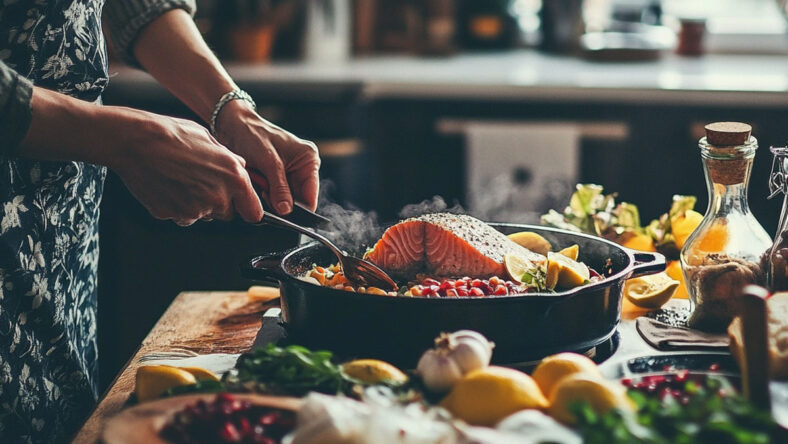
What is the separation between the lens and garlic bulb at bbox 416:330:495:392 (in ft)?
3.30

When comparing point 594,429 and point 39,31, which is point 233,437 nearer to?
point 594,429

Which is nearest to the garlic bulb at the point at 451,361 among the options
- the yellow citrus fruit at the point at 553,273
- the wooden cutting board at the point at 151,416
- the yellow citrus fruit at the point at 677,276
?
the wooden cutting board at the point at 151,416

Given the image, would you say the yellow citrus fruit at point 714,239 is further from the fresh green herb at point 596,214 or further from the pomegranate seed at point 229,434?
the pomegranate seed at point 229,434

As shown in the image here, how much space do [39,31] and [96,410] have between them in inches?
21.8

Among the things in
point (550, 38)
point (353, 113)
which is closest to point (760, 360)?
point (353, 113)

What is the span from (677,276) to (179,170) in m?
0.87

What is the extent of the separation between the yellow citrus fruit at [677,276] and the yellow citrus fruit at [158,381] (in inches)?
33.0

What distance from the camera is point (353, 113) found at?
3174 millimetres

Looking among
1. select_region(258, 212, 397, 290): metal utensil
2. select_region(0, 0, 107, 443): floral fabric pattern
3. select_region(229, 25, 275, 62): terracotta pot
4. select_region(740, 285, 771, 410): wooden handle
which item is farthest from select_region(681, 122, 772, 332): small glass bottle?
select_region(229, 25, 275, 62): terracotta pot

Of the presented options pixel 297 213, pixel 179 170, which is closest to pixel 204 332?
pixel 297 213

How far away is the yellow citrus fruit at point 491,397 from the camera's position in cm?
95

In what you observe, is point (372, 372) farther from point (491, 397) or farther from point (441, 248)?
point (441, 248)

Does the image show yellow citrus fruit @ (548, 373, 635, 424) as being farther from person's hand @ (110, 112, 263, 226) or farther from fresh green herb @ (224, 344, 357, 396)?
person's hand @ (110, 112, 263, 226)

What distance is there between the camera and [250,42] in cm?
354
